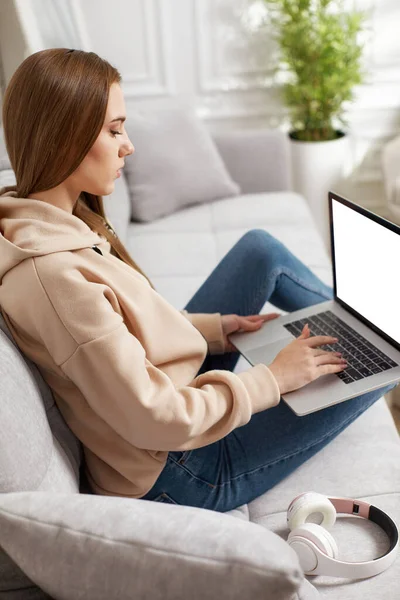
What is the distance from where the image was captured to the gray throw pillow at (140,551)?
2.55 ft

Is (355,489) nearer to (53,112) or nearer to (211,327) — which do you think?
(211,327)

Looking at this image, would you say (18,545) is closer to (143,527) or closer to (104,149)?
(143,527)

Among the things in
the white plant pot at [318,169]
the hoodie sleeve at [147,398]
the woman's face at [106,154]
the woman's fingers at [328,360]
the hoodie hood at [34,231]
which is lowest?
the white plant pot at [318,169]

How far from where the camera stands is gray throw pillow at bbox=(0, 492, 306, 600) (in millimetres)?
776

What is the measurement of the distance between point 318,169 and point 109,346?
8.27 feet

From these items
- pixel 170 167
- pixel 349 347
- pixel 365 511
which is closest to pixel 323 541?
pixel 365 511

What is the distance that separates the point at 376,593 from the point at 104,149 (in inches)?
31.0

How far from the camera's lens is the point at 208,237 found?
254 cm

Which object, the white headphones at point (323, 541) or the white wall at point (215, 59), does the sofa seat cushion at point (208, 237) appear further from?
the white headphones at point (323, 541)

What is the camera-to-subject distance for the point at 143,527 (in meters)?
0.84

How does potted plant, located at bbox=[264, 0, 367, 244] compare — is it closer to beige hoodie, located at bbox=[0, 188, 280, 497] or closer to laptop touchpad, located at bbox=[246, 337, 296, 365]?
laptop touchpad, located at bbox=[246, 337, 296, 365]

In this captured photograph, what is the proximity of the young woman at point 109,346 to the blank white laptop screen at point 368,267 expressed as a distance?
15 cm

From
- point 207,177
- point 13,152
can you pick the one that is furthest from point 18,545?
point 207,177

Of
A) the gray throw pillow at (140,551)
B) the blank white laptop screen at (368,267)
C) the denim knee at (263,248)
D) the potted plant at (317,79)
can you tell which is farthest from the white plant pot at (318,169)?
the gray throw pillow at (140,551)
